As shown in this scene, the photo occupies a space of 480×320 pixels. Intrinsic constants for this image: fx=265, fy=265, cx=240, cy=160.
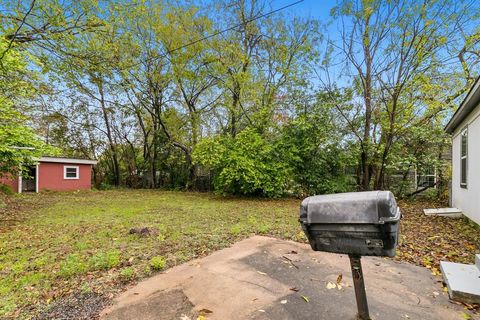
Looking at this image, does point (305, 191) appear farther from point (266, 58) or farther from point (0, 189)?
point (0, 189)

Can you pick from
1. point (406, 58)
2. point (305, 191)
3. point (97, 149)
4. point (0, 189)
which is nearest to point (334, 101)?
point (406, 58)

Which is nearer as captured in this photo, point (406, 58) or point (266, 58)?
point (406, 58)

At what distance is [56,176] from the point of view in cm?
1441

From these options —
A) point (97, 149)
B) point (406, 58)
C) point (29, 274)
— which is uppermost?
point (406, 58)

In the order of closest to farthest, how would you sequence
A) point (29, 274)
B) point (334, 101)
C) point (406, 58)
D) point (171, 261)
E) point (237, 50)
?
point (29, 274) → point (171, 261) → point (406, 58) → point (334, 101) → point (237, 50)

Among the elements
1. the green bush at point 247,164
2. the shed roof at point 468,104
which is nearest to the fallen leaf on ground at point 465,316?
the shed roof at point 468,104

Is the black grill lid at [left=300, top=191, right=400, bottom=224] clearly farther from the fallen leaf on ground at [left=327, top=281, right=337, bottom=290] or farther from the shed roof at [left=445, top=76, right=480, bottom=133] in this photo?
the shed roof at [left=445, top=76, right=480, bottom=133]

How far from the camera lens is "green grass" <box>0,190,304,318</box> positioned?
9.32 feet

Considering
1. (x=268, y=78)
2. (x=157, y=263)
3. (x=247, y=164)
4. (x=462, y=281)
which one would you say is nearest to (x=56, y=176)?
(x=247, y=164)

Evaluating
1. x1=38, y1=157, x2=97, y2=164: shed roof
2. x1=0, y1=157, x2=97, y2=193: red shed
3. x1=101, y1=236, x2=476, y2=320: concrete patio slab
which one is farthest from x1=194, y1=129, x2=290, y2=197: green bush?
x1=0, y1=157, x2=97, y2=193: red shed

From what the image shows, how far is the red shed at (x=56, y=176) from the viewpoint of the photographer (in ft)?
45.0

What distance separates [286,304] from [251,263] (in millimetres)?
979

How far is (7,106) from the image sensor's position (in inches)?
282

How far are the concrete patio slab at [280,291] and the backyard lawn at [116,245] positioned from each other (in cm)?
36
